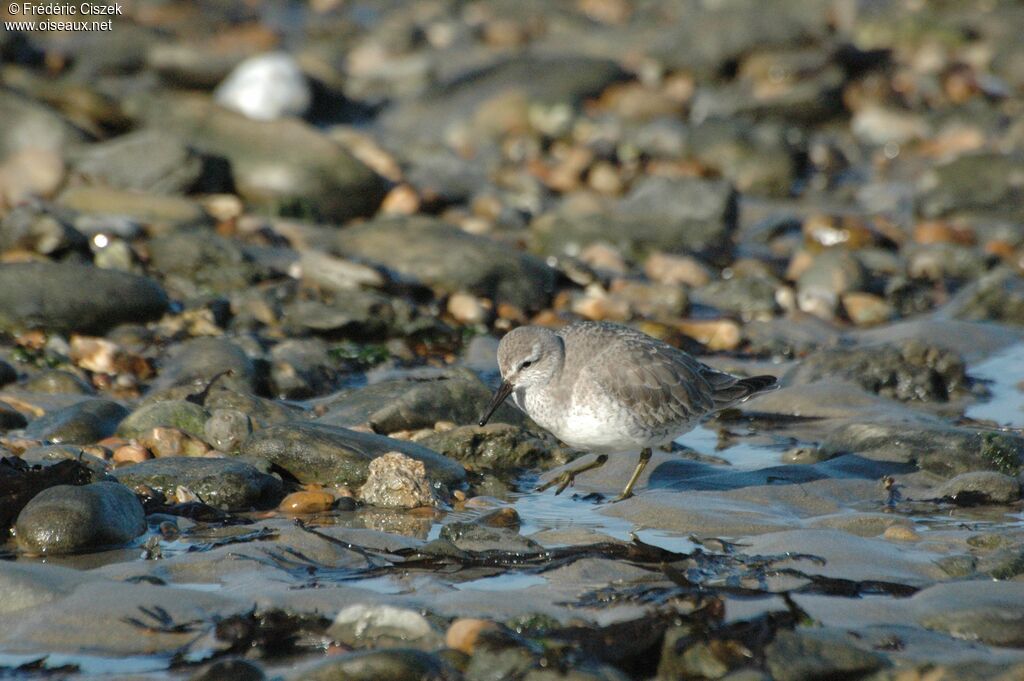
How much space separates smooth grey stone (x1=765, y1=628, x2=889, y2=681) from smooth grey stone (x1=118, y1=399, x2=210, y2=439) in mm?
3778

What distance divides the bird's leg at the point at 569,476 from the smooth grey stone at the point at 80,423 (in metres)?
2.49

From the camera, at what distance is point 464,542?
5984mm

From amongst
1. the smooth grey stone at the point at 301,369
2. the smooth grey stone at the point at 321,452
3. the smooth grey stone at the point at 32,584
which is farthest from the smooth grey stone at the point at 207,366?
the smooth grey stone at the point at 32,584

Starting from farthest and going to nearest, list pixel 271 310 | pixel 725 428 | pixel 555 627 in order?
pixel 271 310
pixel 725 428
pixel 555 627

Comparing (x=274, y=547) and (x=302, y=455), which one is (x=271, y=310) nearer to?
(x=302, y=455)

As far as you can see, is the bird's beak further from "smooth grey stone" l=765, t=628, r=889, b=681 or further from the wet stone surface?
"smooth grey stone" l=765, t=628, r=889, b=681

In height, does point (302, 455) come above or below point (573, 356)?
below

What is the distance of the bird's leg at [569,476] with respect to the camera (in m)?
7.06

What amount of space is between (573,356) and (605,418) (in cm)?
47

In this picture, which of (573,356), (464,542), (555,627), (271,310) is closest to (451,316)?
(271,310)

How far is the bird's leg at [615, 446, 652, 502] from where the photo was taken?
272 inches

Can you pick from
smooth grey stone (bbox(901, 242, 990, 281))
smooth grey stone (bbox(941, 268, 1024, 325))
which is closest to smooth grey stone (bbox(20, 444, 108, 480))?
smooth grey stone (bbox(941, 268, 1024, 325))

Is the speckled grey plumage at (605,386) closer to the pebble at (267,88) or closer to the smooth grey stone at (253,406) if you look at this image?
the smooth grey stone at (253,406)

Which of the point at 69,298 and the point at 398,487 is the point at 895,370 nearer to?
the point at 398,487
